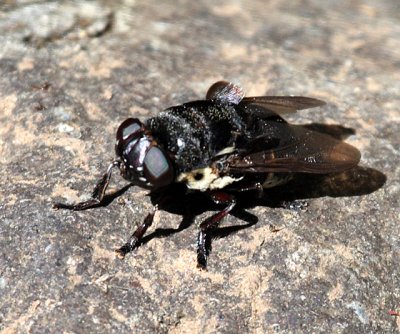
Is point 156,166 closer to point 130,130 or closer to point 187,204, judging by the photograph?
point 130,130

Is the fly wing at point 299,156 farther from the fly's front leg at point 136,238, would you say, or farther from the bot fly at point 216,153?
the fly's front leg at point 136,238

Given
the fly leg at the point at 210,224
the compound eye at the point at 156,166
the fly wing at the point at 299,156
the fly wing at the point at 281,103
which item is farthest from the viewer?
the fly wing at the point at 281,103

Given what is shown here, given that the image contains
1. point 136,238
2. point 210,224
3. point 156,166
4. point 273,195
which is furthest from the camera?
point 273,195

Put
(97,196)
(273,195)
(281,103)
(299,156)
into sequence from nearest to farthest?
(97,196), (299,156), (273,195), (281,103)

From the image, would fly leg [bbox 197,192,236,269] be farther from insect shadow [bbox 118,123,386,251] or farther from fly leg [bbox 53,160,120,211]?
fly leg [bbox 53,160,120,211]

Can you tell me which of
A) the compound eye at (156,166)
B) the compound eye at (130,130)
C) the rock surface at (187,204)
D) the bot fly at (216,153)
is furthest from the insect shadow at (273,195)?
the compound eye at (130,130)

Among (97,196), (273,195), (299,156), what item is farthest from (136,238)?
(299,156)
